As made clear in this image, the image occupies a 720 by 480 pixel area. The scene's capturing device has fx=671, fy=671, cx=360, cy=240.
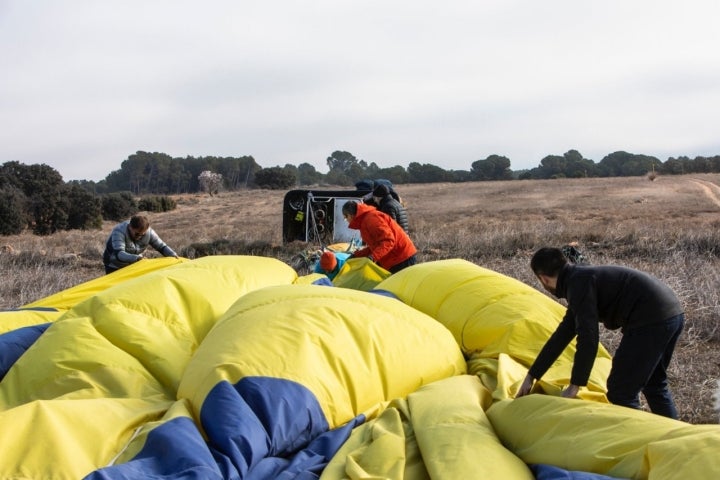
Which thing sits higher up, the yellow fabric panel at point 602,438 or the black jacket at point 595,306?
the black jacket at point 595,306

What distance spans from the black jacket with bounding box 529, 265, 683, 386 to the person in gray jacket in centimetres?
393

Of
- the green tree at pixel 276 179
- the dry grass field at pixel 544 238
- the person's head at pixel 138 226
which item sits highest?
the green tree at pixel 276 179

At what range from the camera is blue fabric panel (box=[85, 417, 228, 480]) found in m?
2.06

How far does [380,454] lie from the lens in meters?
2.29

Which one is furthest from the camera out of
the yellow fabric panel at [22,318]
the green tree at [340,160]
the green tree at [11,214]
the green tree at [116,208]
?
the green tree at [340,160]

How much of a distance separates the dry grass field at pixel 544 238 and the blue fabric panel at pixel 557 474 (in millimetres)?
1988

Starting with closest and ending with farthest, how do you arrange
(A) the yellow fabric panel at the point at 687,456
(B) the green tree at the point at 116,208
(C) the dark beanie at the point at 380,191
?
(A) the yellow fabric panel at the point at 687,456, (C) the dark beanie at the point at 380,191, (B) the green tree at the point at 116,208

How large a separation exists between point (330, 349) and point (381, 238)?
10.4 feet

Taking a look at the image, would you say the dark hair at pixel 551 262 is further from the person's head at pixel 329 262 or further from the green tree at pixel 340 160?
the green tree at pixel 340 160

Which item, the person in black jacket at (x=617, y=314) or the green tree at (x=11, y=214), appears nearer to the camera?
the person in black jacket at (x=617, y=314)

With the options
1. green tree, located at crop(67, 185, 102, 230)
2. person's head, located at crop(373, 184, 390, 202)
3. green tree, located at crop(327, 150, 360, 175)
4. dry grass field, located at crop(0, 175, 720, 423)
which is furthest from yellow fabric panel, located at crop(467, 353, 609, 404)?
green tree, located at crop(327, 150, 360, 175)

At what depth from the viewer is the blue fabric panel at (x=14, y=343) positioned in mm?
3436

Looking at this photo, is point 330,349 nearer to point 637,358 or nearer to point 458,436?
point 458,436

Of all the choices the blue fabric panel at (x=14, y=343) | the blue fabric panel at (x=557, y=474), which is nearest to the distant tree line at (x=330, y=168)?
the blue fabric panel at (x=14, y=343)
